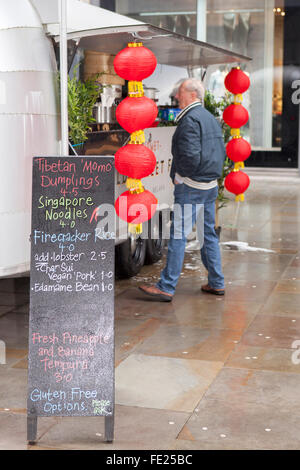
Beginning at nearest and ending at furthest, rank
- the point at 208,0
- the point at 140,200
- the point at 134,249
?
1. the point at 140,200
2. the point at 134,249
3. the point at 208,0

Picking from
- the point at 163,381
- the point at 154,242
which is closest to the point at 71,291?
the point at 163,381

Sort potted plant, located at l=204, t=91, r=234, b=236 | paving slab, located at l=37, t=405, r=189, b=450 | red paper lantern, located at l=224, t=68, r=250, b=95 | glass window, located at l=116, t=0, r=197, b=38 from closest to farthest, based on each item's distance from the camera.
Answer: paving slab, located at l=37, t=405, r=189, b=450 < red paper lantern, located at l=224, t=68, r=250, b=95 < potted plant, located at l=204, t=91, r=234, b=236 < glass window, located at l=116, t=0, r=197, b=38

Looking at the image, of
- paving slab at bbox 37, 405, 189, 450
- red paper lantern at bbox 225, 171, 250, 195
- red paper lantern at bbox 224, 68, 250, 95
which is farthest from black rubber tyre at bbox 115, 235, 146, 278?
paving slab at bbox 37, 405, 189, 450

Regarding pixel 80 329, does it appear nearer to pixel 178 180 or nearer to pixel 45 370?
pixel 45 370

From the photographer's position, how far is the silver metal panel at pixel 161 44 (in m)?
6.00

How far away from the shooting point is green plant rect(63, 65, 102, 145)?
6203 mm

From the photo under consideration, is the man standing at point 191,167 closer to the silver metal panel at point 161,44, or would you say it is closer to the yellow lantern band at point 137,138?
the yellow lantern band at point 137,138

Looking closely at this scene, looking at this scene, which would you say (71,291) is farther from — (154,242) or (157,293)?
(154,242)

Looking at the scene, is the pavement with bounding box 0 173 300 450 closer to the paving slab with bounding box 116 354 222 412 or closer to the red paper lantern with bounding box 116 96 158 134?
the paving slab with bounding box 116 354 222 412

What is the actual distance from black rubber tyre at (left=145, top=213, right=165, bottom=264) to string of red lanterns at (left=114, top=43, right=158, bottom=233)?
79.0 inches

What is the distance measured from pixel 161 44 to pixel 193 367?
3.65 m

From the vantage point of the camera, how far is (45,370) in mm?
3893

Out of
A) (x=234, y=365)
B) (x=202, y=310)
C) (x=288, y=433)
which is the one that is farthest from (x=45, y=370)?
(x=202, y=310)
